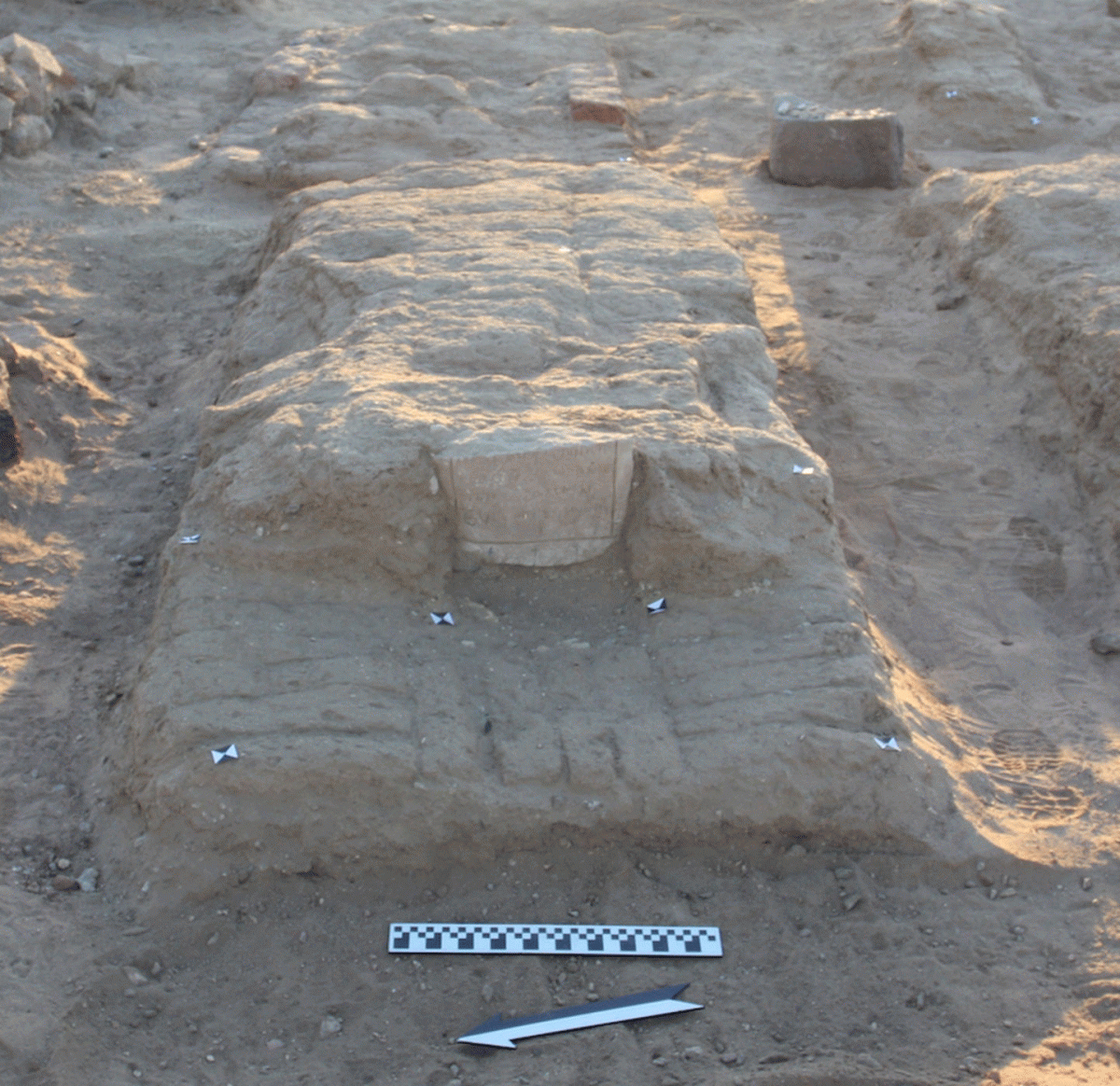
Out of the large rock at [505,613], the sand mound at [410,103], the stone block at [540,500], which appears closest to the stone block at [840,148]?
the sand mound at [410,103]

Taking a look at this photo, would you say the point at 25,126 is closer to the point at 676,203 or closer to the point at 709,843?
the point at 676,203

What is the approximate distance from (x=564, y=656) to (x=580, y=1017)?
990 millimetres

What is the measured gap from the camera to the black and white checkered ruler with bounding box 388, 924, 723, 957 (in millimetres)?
2707

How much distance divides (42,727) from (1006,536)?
A: 10.8 feet

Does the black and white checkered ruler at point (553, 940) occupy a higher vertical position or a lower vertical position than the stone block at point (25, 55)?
lower

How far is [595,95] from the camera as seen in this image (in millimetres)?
7402

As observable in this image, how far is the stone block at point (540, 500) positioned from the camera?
3.16 metres

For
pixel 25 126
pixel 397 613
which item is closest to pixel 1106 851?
pixel 397 613

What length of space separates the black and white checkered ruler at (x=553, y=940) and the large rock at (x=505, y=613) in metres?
0.21

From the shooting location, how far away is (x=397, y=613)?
3242 millimetres

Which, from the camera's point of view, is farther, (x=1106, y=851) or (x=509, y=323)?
(x=509, y=323)

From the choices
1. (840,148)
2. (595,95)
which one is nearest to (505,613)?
(840,148)

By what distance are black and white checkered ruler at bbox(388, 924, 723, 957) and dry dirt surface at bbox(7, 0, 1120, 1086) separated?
35 millimetres

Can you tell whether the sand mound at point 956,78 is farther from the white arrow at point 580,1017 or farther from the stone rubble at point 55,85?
the white arrow at point 580,1017
